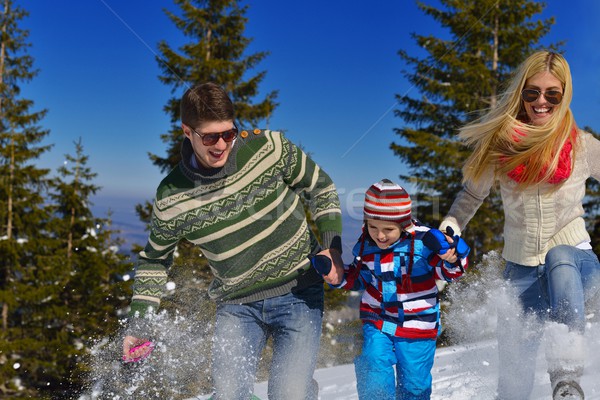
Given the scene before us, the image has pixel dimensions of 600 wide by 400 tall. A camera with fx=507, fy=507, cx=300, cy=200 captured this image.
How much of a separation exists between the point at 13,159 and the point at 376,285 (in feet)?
65.3

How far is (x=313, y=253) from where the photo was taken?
10.3 ft

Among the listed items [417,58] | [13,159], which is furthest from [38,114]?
[417,58]

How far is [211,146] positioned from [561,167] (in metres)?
2.06

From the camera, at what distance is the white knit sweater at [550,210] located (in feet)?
9.98

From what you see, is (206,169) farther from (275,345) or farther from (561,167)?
(561,167)

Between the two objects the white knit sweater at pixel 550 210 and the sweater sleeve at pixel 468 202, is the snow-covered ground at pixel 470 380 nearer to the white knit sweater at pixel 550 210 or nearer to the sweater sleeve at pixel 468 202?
the white knit sweater at pixel 550 210

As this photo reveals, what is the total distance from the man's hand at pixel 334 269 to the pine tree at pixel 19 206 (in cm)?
1868

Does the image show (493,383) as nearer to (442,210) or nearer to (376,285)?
(376,285)

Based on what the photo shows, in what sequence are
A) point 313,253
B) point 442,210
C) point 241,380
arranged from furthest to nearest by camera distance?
point 442,210
point 313,253
point 241,380

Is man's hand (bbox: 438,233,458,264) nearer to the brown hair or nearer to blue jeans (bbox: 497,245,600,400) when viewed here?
blue jeans (bbox: 497,245,600,400)

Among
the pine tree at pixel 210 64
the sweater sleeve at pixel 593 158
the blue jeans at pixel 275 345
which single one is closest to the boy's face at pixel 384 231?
the blue jeans at pixel 275 345

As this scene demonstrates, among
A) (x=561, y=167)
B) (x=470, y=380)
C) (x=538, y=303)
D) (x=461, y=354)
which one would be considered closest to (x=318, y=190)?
(x=561, y=167)

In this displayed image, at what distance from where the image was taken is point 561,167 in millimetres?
3010

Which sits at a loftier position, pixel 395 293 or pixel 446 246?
pixel 446 246
